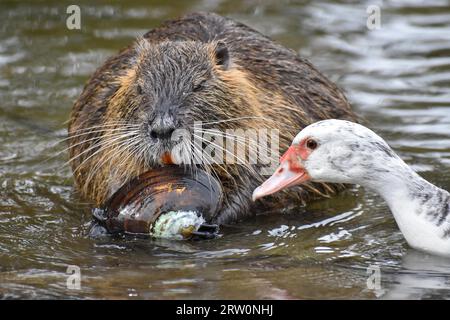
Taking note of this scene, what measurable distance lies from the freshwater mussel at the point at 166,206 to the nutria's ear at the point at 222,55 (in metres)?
0.91

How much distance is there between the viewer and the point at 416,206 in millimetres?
7008

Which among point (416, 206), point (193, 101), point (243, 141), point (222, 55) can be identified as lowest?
point (416, 206)

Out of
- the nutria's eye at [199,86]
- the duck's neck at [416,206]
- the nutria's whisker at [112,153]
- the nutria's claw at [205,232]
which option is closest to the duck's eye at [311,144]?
the duck's neck at [416,206]

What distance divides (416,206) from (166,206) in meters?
1.59

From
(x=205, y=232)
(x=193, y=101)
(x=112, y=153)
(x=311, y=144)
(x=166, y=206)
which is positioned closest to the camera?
(x=311, y=144)

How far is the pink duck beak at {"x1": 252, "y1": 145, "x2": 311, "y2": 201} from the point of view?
7.21m

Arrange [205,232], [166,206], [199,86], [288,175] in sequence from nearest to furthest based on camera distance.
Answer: [288,175]
[166,206]
[205,232]
[199,86]

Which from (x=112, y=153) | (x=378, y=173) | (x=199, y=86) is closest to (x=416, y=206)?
(x=378, y=173)

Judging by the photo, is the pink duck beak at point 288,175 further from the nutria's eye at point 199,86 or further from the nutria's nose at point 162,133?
the nutria's eye at point 199,86

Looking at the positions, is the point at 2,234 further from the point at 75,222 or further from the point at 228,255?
the point at 228,255

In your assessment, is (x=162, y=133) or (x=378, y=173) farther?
(x=162, y=133)

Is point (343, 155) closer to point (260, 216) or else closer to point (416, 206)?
point (416, 206)

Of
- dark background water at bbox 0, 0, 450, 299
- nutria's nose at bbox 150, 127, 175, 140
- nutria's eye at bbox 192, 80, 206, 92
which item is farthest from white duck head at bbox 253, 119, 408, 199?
nutria's eye at bbox 192, 80, 206, 92

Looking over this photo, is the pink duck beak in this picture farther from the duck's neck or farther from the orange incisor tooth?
the orange incisor tooth
